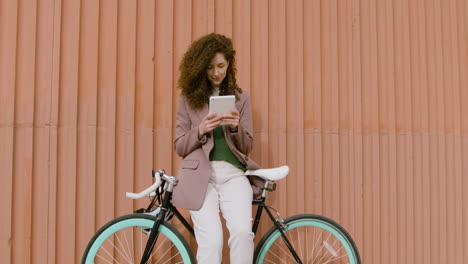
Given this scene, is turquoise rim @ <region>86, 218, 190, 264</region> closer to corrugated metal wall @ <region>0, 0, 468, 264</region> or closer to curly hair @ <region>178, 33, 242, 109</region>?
corrugated metal wall @ <region>0, 0, 468, 264</region>

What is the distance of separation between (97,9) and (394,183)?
2.91 metres

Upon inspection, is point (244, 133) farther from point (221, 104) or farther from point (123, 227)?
point (123, 227)

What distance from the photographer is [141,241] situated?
3203 millimetres

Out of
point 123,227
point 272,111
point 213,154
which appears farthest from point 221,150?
point 272,111

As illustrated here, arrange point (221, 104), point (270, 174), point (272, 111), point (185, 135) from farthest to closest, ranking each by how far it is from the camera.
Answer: point (272, 111) → point (270, 174) → point (185, 135) → point (221, 104)

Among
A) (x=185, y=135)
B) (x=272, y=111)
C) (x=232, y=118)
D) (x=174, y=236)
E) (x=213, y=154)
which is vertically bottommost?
(x=174, y=236)

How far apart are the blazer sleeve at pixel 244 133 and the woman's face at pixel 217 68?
224 mm

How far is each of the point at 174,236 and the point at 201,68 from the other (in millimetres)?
1085

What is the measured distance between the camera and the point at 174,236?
2650 millimetres

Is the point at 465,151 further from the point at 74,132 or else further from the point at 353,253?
the point at 74,132

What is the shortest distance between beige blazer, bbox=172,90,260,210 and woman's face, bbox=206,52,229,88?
19 centimetres

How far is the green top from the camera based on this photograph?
9.16ft

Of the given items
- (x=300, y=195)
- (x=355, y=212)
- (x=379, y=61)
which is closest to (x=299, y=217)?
(x=300, y=195)

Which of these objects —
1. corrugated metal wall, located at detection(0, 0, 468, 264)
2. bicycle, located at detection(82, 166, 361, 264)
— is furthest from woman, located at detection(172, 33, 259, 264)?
corrugated metal wall, located at detection(0, 0, 468, 264)
